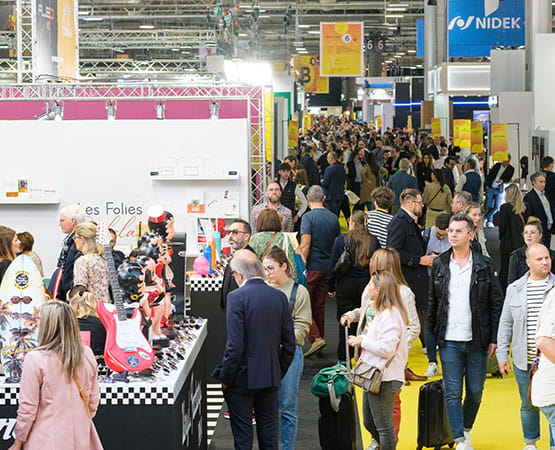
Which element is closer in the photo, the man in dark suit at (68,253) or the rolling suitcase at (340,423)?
the rolling suitcase at (340,423)

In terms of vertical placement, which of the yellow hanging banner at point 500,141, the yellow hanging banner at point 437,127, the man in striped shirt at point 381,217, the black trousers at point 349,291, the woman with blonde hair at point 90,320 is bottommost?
the black trousers at point 349,291

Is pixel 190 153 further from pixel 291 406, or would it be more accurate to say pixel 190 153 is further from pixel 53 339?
pixel 53 339

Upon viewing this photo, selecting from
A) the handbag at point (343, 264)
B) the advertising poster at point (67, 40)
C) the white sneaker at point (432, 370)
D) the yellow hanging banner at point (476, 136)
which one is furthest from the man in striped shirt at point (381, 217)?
the yellow hanging banner at point (476, 136)

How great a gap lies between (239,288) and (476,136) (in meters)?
17.7

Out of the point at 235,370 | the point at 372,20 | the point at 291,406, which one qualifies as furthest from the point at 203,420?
the point at 372,20

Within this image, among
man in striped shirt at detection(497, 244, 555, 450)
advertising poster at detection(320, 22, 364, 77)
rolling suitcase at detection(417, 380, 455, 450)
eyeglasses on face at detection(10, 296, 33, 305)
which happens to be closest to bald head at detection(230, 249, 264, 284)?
eyeglasses on face at detection(10, 296, 33, 305)

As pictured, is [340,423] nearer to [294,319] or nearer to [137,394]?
[294,319]

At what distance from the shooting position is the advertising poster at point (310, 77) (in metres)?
36.7

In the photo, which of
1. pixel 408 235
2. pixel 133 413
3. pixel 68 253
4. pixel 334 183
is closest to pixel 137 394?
pixel 133 413

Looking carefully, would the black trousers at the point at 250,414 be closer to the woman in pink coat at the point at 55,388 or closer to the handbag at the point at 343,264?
the woman in pink coat at the point at 55,388

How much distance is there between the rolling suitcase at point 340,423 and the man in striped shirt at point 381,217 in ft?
8.09

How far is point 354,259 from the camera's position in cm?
779

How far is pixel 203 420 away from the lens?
5887mm

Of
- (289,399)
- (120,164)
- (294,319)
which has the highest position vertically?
(120,164)
